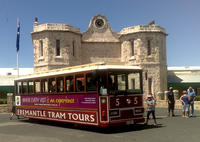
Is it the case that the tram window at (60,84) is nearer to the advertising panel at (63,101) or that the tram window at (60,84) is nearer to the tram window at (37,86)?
the advertising panel at (63,101)

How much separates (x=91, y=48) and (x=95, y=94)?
25.4 m

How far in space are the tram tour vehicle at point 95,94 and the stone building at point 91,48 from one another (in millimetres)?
19063

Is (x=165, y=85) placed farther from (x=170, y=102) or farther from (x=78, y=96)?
(x=78, y=96)

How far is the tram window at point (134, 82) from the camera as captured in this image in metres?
11.7

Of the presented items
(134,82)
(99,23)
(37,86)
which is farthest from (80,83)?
(99,23)

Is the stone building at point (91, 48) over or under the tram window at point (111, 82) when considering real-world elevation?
over

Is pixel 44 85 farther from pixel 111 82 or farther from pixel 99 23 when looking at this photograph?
pixel 99 23

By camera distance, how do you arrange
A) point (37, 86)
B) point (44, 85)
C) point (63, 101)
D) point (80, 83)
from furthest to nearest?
point (37, 86)
point (44, 85)
point (63, 101)
point (80, 83)

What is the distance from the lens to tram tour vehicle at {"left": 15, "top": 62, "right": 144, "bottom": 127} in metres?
10.9

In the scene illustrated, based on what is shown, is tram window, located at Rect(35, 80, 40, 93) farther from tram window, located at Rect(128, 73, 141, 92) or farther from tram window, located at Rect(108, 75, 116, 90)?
tram window, located at Rect(128, 73, 141, 92)

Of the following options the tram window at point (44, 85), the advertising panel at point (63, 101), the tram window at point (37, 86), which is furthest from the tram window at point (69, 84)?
the tram window at point (37, 86)

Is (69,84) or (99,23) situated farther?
(99,23)

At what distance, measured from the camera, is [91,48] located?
3609cm

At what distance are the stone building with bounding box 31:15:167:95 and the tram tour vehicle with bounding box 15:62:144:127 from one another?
62.5 feet
